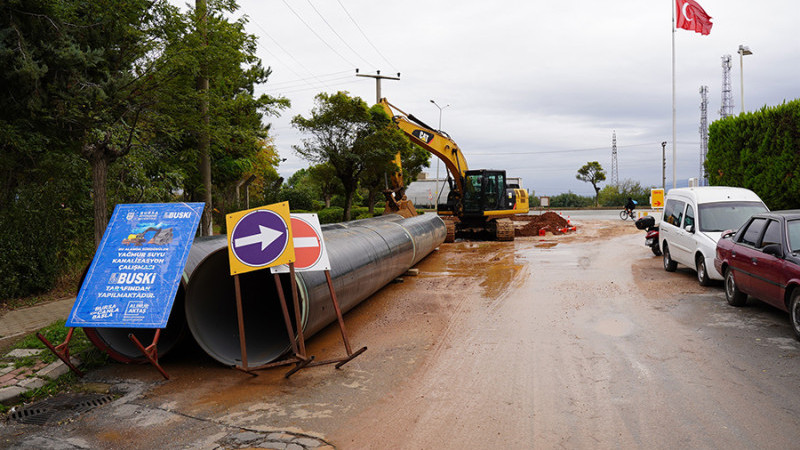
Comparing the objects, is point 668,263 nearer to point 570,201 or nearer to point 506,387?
point 506,387

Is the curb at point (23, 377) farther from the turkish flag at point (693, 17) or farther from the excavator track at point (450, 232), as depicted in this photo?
the turkish flag at point (693, 17)

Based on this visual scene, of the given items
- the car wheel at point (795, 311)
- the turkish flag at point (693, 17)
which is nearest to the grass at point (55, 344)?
the car wheel at point (795, 311)

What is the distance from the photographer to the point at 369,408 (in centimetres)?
521

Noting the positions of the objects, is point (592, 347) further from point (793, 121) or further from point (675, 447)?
point (793, 121)

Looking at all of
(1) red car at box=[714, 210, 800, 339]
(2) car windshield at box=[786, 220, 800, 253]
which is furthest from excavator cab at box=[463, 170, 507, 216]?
(2) car windshield at box=[786, 220, 800, 253]

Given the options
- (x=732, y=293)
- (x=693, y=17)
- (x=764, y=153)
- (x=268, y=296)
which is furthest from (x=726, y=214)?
(x=693, y=17)

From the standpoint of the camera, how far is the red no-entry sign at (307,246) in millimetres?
6355

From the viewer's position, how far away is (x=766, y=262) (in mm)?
7512

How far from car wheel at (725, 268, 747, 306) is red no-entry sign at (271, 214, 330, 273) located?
6.64 m

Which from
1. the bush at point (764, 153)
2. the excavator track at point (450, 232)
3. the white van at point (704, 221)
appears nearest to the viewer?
the white van at point (704, 221)

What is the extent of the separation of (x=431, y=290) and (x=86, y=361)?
6.47 metres

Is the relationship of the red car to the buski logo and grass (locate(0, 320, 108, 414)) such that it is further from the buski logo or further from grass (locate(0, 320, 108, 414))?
the buski logo

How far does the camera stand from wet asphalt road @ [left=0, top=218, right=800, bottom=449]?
4.58 meters

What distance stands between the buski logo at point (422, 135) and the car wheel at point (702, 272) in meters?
13.7
